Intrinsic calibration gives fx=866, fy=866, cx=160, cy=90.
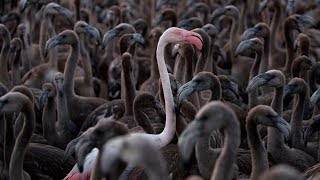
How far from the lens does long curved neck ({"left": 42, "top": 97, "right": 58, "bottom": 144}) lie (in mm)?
10562

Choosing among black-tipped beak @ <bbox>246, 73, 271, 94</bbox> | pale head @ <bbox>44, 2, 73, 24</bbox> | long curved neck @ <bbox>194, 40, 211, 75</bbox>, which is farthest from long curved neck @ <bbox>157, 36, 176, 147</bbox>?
pale head @ <bbox>44, 2, 73, 24</bbox>

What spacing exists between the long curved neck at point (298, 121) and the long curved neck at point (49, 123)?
9.49 ft

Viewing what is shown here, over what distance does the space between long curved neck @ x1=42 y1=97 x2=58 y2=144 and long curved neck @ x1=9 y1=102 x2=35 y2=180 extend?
6.84 ft

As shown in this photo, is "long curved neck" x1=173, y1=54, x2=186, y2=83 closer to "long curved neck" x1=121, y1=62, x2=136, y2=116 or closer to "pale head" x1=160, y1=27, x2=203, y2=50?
"long curved neck" x1=121, y1=62, x2=136, y2=116

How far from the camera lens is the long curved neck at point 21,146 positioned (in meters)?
8.31

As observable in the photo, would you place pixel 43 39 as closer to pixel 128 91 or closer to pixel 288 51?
pixel 128 91

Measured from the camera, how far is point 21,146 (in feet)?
27.6

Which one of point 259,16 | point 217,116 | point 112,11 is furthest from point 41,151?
point 259,16

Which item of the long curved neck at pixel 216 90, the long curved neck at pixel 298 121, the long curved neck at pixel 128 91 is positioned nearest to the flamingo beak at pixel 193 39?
the long curved neck at pixel 216 90

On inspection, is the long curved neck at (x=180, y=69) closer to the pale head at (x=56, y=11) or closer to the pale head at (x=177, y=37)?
the pale head at (x=177, y=37)

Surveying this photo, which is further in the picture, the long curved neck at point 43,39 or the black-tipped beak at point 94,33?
the long curved neck at point 43,39

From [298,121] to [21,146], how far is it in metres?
3.34

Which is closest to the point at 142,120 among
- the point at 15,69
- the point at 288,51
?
the point at 15,69

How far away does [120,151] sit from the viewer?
19.4ft
